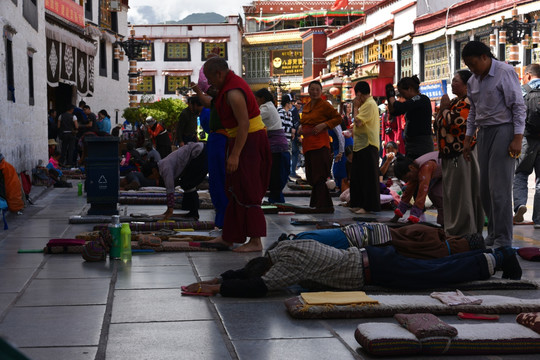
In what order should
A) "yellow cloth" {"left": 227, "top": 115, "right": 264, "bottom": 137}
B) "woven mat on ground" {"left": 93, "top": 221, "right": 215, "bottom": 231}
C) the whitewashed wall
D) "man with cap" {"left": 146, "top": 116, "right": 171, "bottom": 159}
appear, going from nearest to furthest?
"yellow cloth" {"left": 227, "top": 115, "right": 264, "bottom": 137}
"woven mat on ground" {"left": 93, "top": 221, "right": 215, "bottom": 231}
"man with cap" {"left": 146, "top": 116, "right": 171, "bottom": 159}
the whitewashed wall

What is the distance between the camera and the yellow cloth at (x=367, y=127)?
10.2 m

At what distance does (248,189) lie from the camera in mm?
6961

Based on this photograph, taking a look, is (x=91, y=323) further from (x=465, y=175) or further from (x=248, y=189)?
(x=465, y=175)

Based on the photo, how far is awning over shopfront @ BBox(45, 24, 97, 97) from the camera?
72.0 feet

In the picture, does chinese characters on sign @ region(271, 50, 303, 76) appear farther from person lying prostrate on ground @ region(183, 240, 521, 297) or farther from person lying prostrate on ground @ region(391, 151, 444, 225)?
person lying prostrate on ground @ region(183, 240, 521, 297)

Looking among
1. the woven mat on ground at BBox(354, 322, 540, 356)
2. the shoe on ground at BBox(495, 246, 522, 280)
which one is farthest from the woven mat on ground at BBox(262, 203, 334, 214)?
the woven mat on ground at BBox(354, 322, 540, 356)

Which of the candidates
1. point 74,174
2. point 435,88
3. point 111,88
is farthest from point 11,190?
point 111,88

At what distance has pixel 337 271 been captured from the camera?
16.1 feet

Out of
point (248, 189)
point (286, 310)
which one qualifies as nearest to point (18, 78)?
point (248, 189)

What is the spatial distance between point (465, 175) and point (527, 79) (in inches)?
83.9

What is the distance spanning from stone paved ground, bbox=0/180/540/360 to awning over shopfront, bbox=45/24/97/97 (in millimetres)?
15935

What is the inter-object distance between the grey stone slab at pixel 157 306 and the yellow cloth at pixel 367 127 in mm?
5460

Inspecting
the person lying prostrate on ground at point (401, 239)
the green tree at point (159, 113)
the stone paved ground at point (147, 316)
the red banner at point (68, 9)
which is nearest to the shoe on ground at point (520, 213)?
the stone paved ground at point (147, 316)

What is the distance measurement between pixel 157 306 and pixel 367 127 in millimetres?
5960
